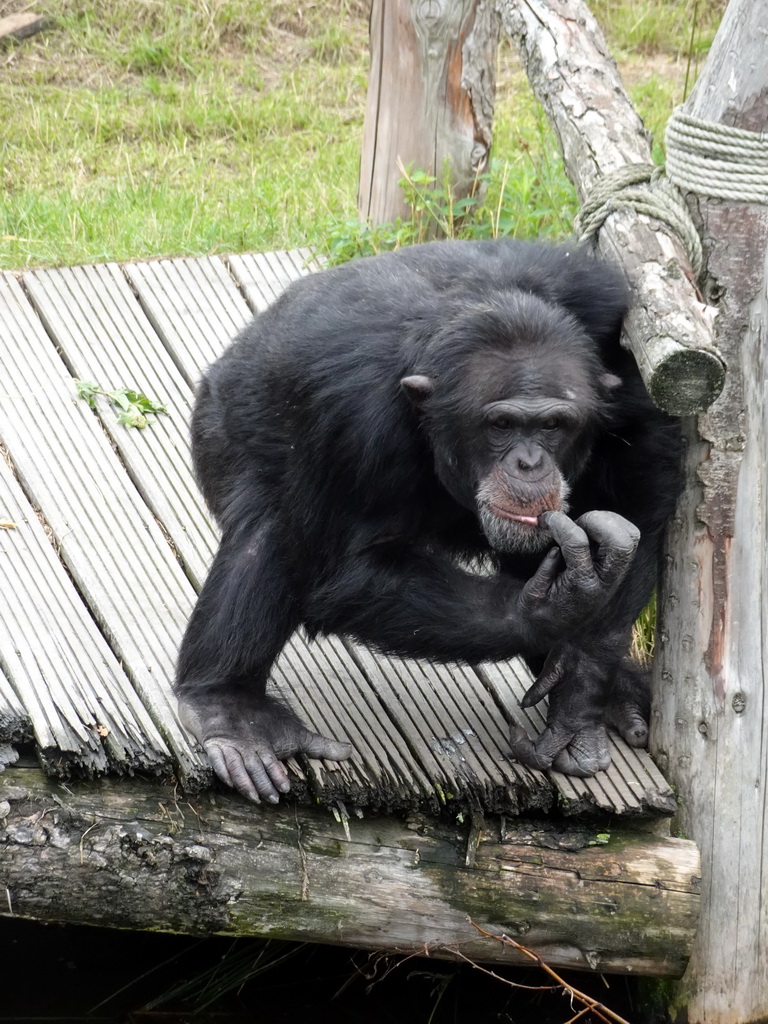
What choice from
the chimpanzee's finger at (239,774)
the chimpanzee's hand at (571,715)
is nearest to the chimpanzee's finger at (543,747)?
the chimpanzee's hand at (571,715)

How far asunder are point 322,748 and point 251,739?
238mm

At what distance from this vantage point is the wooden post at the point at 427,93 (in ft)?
22.5

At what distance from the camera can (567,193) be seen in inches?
299

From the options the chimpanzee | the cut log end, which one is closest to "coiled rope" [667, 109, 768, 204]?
the chimpanzee

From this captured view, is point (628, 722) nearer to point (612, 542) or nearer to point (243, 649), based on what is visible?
point (612, 542)

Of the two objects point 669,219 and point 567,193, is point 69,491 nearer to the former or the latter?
point 669,219

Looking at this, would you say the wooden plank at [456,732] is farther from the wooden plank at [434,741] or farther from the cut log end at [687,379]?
the cut log end at [687,379]

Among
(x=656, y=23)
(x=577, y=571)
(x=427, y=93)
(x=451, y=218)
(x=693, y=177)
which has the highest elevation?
(x=693, y=177)

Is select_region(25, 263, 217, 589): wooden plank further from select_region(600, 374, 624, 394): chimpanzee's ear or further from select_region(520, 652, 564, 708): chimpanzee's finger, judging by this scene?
select_region(600, 374, 624, 394): chimpanzee's ear

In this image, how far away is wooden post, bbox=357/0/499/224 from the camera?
22.5 ft

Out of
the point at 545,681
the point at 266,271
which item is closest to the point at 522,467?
the point at 545,681

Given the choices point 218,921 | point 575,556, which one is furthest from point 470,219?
point 218,921

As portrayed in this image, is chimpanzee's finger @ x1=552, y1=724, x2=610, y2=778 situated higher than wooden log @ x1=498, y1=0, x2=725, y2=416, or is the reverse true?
wooden log @ x1=498, y1=0, x2=725, y2=416

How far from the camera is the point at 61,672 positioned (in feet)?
14.5
